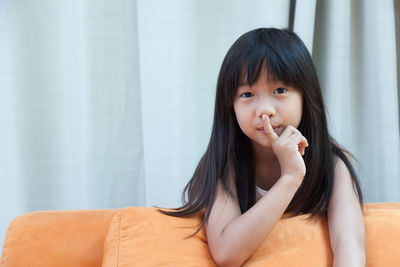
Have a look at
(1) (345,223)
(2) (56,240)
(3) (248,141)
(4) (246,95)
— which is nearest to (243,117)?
(4) (246,95)

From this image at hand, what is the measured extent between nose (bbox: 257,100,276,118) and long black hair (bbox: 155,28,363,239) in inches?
2.0

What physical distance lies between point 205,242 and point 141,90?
611mm

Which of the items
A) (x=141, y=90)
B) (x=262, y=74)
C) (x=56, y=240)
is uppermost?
(x=262, y=74)

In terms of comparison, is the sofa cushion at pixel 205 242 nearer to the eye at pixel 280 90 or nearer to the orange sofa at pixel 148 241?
the orange sofa at pixel 148 241

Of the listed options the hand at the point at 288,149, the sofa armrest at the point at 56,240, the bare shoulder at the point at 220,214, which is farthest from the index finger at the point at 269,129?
the sofa armrest at the point at 56,240

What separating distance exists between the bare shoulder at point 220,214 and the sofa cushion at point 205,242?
0.07ft

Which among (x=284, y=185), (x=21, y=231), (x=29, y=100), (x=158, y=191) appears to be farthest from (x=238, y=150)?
(x=29, y=100)

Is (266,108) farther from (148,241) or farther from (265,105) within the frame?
(148,241)

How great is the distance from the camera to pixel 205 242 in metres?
→ 0.92

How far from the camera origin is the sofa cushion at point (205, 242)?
2.74 ft

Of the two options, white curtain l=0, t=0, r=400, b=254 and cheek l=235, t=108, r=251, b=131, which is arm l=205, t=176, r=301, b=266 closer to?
cheek l=235, t=108, r=251, b=131

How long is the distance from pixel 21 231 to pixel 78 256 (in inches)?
5.2

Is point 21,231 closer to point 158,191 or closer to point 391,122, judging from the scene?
point 158,191

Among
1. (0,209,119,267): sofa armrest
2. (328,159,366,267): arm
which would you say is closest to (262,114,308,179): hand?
(328,159,366,267): arm
